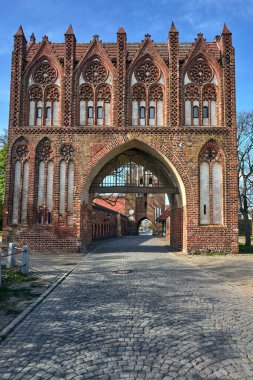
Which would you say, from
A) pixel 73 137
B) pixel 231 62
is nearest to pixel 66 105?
pixel 73 137

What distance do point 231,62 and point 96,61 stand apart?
7.64 meters

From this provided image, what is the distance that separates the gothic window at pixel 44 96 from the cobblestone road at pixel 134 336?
1309 centimetres

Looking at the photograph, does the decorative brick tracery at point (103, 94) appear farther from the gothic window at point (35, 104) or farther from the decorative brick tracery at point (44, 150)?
the decorative brick tracery at point (44, 150)

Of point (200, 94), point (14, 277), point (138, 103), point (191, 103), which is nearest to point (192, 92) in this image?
point (200, 94)

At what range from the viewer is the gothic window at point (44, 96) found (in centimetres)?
2005

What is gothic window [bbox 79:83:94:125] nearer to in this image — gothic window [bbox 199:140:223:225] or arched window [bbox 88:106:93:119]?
arched window [bbox 88:106:93:119]

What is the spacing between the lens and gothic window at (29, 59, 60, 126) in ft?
65.8

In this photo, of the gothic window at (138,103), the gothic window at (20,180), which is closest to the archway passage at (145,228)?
the gothic window at (138,103)

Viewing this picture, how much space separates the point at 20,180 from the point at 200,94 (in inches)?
437

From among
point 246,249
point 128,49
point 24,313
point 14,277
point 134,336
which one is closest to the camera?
point 134,336

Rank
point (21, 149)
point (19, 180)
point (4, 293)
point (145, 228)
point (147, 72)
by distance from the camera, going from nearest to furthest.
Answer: point (4, 293) < point (19, 180) < point (21, 149) < point (147, 72) < point (145, 228)

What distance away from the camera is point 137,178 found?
21.6 metres

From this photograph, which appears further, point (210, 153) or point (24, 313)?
point (210, 153)

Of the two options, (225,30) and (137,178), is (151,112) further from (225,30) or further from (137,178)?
(225,30)
